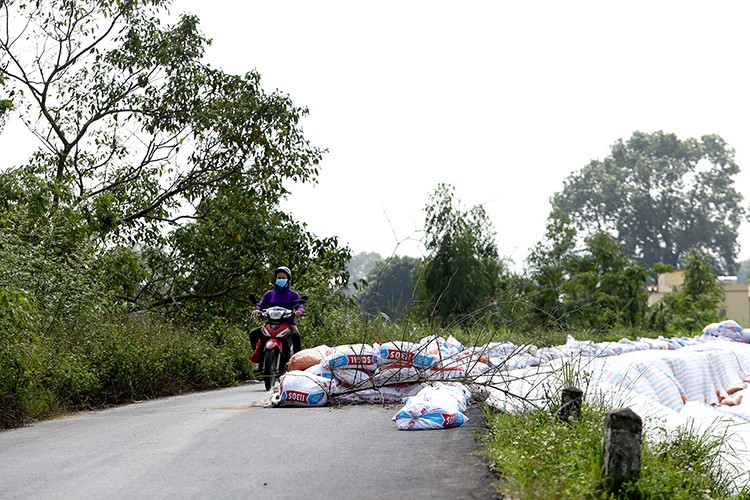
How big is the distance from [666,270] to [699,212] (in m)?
50.4

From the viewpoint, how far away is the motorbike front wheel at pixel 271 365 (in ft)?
48.0

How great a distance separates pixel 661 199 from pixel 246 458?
8905 cm

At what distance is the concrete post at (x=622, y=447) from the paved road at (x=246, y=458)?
77cm

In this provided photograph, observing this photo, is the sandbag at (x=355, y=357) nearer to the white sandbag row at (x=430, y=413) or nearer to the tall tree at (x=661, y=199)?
the white sandbag row at (x=430, y=413)

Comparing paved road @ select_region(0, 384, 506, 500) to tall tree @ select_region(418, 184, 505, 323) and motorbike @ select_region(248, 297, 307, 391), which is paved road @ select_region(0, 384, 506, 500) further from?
tall tree @ select_region(418, 184, 505, 323)

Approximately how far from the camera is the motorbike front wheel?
14.6 metres

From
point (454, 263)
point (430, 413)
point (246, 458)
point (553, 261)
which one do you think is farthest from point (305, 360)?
point (553, 261)

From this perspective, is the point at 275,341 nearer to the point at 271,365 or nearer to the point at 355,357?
the point at 271,365

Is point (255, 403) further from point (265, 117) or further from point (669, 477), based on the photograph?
point (265, 117)

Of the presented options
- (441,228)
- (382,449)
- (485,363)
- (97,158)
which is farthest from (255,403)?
(441,228)

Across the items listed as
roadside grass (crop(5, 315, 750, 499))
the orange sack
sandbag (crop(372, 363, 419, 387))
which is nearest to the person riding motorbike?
the orange sack

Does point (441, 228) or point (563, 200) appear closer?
point (441, 228)

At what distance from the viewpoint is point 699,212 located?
8988cm

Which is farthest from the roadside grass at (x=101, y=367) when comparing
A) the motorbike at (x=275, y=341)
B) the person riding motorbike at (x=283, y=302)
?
the motorbike at (x=275, y=341)
